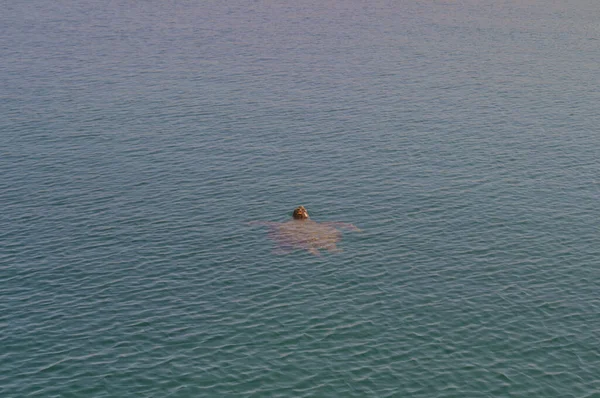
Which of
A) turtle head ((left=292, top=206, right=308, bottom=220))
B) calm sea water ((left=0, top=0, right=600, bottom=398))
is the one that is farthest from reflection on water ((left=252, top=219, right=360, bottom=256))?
calm sea water ((left=0, top=0, right=600, bottom=398))

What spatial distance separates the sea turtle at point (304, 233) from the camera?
8156 centimetres

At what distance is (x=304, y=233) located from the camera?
83.7 metres

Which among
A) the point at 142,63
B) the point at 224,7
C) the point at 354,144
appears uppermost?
the point at 224,7

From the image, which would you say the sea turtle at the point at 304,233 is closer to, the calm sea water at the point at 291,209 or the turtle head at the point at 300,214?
the turtle head at the point at 300,214

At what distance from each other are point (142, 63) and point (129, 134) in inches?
1450

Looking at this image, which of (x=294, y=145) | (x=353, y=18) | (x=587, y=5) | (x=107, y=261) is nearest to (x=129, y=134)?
(x=294, y=145)

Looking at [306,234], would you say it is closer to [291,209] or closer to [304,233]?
[304,233]

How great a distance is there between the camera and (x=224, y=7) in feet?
636

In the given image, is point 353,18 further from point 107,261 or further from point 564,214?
point 107,261

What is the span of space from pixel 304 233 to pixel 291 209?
6.80 m

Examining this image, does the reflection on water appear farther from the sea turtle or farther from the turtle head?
the turtle head

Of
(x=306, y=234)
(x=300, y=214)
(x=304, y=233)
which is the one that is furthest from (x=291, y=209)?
(x=306, y=234)

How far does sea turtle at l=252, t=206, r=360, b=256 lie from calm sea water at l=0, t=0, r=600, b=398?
50.5 inches

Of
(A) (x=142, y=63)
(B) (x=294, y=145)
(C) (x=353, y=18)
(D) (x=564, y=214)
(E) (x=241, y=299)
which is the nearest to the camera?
(E) (x=241, y=299)
